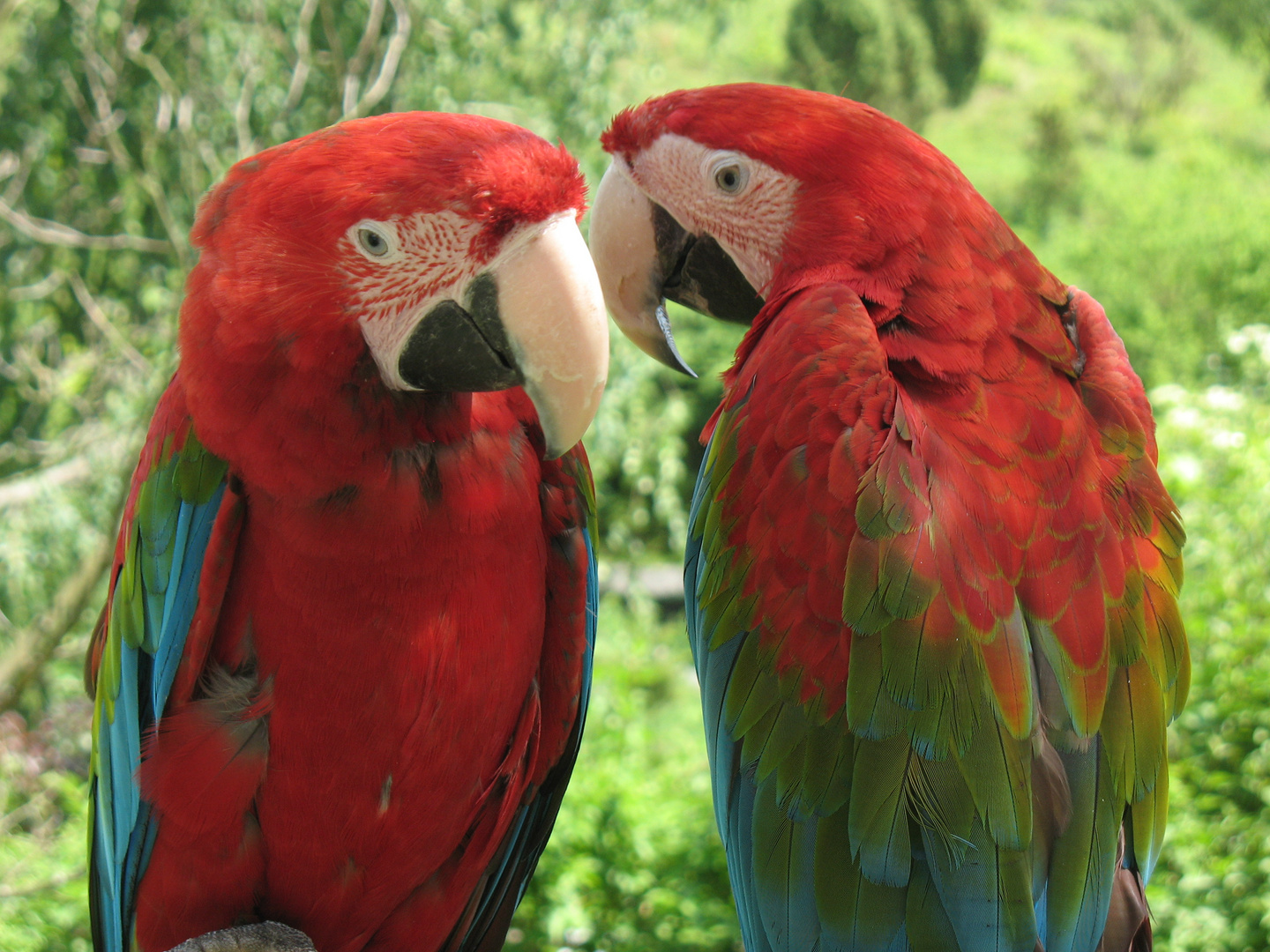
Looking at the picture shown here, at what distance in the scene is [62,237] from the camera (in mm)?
3305

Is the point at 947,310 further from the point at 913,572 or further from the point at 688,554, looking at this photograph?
the point at 688,554

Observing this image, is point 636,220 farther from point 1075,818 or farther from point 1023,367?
point 1075,818

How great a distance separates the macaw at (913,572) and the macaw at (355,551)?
0.26 metres

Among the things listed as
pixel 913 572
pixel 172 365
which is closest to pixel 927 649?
pixel 913 572

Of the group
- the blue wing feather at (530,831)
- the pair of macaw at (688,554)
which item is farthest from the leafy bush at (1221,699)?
the blue wing feather at (530,831)

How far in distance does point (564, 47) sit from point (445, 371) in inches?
102

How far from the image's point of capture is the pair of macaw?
0.98 meters

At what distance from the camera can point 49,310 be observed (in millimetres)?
3834

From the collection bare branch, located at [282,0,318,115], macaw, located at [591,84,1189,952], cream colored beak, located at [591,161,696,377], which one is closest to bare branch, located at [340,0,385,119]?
bare branch, located at [282,0,318,115]

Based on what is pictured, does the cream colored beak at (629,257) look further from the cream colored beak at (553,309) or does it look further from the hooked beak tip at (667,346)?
the cream colored beak at (553,309)

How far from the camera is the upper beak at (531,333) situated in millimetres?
957

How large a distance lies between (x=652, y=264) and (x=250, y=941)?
99cm

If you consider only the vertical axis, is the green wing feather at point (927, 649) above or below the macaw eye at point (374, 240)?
below

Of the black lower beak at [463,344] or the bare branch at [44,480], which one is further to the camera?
the bare branch at [44,480]
